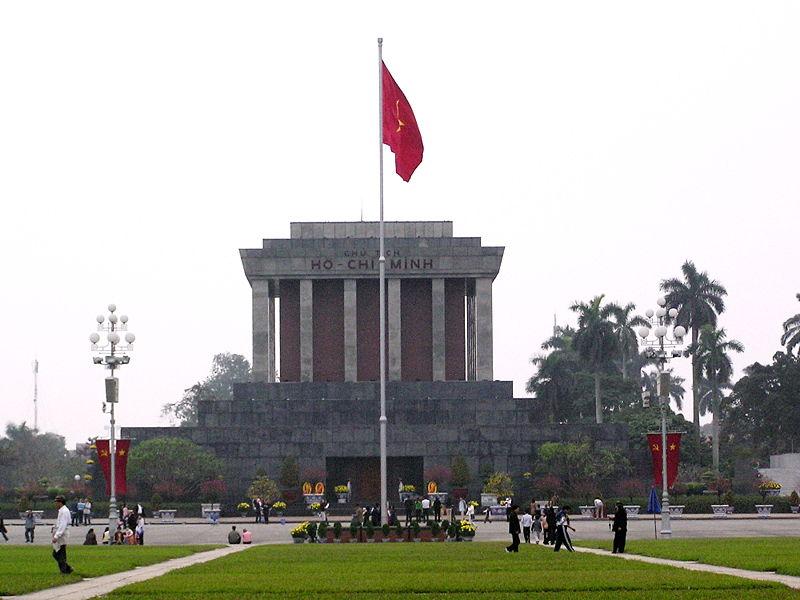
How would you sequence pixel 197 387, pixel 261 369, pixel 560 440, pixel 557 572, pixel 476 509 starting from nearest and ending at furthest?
1. pixel 557 572
2. pixel 476 509
3. pixel 560 440
4. pixel 261 369
5. pixel 197 387

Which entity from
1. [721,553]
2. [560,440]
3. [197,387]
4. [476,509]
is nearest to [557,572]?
[721,553]

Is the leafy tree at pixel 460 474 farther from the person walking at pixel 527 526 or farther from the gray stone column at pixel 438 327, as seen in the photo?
the person walking at pixel 527 526

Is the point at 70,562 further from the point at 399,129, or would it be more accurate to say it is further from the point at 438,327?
the point at 438,327

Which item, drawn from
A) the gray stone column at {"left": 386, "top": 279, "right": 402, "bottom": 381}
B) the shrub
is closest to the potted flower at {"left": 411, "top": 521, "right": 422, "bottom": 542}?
the shrub

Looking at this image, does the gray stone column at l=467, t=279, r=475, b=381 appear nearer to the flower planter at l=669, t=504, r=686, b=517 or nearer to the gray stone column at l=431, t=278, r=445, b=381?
the gray stone column at l=431, t=278, r=445, b=381

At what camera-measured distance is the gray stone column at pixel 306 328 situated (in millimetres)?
98750

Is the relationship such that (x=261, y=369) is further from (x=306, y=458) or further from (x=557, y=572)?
(x=557, y=572)

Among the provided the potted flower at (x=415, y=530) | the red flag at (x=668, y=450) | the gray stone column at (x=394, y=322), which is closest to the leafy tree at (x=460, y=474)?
the gray stone column at (x=394, y=322)

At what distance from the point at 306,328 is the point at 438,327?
842cm

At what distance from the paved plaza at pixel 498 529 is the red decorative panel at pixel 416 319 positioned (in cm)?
2080

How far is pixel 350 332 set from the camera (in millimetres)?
99000

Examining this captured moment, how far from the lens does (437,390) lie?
95875mm

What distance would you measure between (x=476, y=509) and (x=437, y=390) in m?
11.5

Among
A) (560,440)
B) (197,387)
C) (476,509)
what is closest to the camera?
(476,509)
